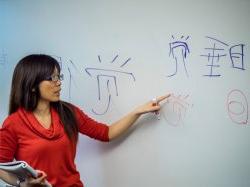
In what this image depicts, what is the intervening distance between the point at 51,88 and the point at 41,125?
15 centimetres

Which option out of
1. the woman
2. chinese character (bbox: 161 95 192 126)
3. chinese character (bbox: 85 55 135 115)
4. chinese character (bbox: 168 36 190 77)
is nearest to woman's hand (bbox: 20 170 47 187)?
the woman

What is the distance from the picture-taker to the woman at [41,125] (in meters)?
1.38

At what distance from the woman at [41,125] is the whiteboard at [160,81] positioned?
119 mm

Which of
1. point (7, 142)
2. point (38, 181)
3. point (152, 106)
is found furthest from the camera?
point (152, 106)

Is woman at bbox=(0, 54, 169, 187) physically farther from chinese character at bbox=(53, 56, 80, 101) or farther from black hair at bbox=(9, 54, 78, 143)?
chinese character at bbox=(53, 56, 80, 101)

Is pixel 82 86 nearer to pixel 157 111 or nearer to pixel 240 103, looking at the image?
pixel 157 111

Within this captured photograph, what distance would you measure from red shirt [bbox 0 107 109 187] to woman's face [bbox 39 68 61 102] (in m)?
0.10

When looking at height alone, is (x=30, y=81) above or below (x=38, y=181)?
above

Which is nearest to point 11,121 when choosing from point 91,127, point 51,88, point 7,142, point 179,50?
point 7,142

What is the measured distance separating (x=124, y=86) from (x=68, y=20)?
1.38 feet

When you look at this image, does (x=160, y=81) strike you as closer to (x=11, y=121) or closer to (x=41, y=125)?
(x=41, y=125)

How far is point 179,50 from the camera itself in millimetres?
1478

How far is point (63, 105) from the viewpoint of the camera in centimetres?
152

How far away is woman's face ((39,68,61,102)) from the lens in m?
1.41
